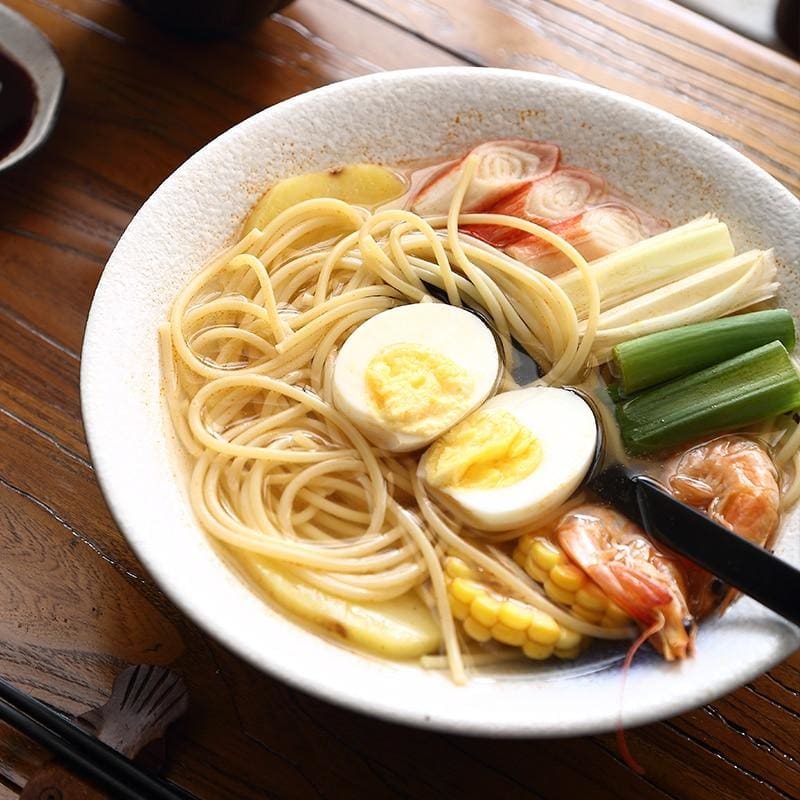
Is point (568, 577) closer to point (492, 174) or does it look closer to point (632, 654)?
point (632, 654)

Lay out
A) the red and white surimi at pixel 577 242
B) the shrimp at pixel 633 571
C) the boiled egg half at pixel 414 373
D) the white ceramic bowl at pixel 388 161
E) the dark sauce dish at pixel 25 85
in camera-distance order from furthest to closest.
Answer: the dark sauce dish at pixel 25 85, the red and white surimi at pixel 577 242, the boiled egg half at pixel 414 373, the shrimp at pixel 633 571, the white ceramic bowl at pixel 388 161

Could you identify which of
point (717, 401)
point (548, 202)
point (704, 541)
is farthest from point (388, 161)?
point (704, 541)

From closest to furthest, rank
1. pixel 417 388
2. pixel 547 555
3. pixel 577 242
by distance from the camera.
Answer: pixel 547 555, pixel 417 388, pixel 577 242

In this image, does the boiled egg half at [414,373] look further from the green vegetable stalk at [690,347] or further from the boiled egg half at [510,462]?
the green vegetable stalk at [690,347]

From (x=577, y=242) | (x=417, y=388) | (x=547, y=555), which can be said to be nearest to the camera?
(x=547, y=555)

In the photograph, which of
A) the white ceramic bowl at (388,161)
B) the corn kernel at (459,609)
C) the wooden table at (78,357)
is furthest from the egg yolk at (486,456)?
the wooden table at (78,357)

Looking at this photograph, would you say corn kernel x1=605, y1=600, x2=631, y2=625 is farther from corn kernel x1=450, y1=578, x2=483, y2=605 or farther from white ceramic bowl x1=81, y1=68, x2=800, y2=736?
corn kernel x1=450, y1=578, x2=483, y2=605
